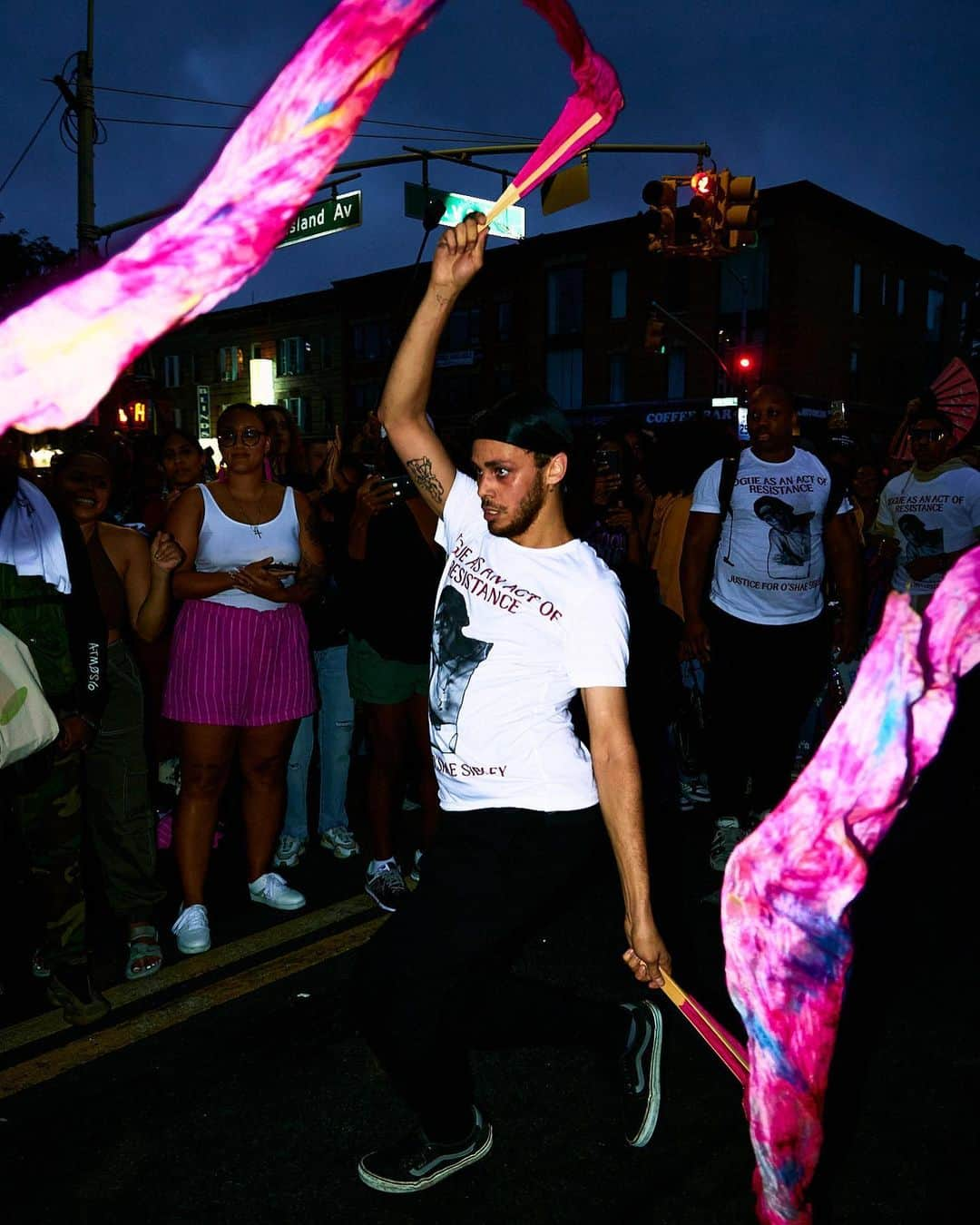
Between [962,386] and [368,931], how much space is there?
16.2 ft

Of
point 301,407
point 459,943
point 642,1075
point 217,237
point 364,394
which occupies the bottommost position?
point 642,1075

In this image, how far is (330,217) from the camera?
37.6ft

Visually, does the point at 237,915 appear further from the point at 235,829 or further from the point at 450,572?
the point at 450,572

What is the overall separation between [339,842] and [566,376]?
1513 inches

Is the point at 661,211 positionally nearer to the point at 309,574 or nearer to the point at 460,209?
the point at 460,209

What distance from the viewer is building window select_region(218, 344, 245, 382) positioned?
56875 mm

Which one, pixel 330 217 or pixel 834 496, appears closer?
pixel 834 496

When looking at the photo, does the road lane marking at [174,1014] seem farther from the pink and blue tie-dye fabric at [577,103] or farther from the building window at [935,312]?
the building window at [935,312]

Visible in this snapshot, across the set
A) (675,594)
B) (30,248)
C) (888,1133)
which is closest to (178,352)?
(30,248)

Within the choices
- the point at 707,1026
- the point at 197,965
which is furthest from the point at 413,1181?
the point at 197,965

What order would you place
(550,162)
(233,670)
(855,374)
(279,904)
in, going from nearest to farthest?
(550,162), (233,670), (279,904), (855,374)

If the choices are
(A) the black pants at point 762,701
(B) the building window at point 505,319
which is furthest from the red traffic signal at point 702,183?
(B) the building window at point 505,319

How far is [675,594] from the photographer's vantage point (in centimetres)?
677

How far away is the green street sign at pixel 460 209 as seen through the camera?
4703 mm
